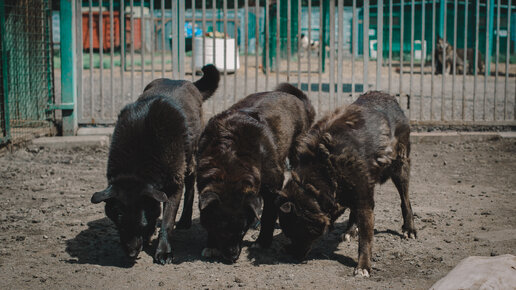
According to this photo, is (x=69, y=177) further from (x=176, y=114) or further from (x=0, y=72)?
(x=176, y=114)

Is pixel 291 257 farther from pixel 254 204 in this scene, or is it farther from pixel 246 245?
pixel 254 204

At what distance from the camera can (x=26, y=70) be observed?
30.5ft

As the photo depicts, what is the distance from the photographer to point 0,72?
27.4 feet

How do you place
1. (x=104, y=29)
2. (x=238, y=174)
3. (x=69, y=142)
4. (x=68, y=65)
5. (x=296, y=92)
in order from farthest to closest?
(x=104, y=29), (x=68, y=65), (x=69, y=142), (x=296, y=92), (x=238, y=174)

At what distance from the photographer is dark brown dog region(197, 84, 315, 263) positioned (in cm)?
454

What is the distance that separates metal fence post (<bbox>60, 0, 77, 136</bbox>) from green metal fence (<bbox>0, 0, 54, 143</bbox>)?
11.2 inches

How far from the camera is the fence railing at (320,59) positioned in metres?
9.95

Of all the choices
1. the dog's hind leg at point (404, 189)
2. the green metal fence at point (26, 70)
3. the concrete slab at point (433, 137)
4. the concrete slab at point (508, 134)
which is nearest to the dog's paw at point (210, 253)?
the dog's hind leg at point (404, 189)

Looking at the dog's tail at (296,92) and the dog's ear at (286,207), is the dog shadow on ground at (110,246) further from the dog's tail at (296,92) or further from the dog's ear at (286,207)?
the dog's tail at (296,92)

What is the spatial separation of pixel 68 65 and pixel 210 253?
19.2 ft

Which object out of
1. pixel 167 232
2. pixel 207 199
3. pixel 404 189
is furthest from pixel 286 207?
pixel 404 189

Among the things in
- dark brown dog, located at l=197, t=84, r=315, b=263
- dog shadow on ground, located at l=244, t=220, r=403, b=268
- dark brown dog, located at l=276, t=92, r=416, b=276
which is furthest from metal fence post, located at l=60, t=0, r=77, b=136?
dark brown dog, located at l=276, t=92, r=416, b=276

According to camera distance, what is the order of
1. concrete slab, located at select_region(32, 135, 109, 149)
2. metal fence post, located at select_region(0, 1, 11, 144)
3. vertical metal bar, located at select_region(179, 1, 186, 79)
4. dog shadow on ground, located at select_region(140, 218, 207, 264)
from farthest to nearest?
vertical metal bar, located at select_region(179, 1, 186, 79)
concrete slab, located at select_region(32, 135, 109, 149)
metal fence post, located at select_region(0, 1, 11, 144)
dog shadow on ground, located at select_region(140, 218, 207, 264)

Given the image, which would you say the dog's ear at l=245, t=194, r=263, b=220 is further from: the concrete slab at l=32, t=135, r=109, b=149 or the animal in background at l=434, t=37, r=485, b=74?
the animal in background at l=434, t=37, r=485, b=74
